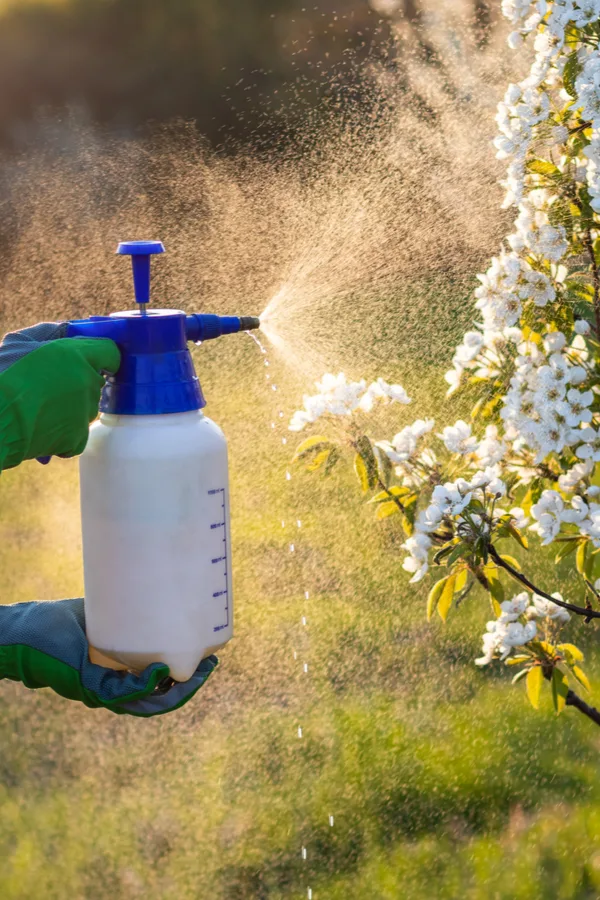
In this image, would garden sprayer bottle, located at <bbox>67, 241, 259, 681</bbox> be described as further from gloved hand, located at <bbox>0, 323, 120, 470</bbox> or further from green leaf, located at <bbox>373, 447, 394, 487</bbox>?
green leaf, located at <bbox>373, 447, 394, 487</bbox>

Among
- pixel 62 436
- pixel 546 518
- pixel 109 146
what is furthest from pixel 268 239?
pixel 62 436

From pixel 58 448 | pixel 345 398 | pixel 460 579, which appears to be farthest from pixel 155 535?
pixel 460 579

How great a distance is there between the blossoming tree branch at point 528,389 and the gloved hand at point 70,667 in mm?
510

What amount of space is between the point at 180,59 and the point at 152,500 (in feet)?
16.7

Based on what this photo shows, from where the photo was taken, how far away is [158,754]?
131 inches

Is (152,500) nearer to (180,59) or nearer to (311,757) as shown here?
(311,757)

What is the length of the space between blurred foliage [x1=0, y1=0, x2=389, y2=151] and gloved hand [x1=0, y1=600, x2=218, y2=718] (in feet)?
12.5

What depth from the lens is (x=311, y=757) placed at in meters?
3.15

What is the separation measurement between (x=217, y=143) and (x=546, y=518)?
3.58 meters

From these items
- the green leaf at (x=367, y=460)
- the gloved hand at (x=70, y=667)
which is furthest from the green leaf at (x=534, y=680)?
the gloved hand at (x=70, y=667)

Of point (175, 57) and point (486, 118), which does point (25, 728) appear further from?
point (175, 57)

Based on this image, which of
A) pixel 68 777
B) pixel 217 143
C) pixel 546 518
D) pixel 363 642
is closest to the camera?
pixel 546 518

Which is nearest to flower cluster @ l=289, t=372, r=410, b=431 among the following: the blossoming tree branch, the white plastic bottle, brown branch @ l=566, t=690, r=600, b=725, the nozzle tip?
the blossoming tree branch

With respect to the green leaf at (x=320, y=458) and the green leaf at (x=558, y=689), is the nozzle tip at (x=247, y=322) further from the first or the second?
the green leaf at (x=558, y=689)
